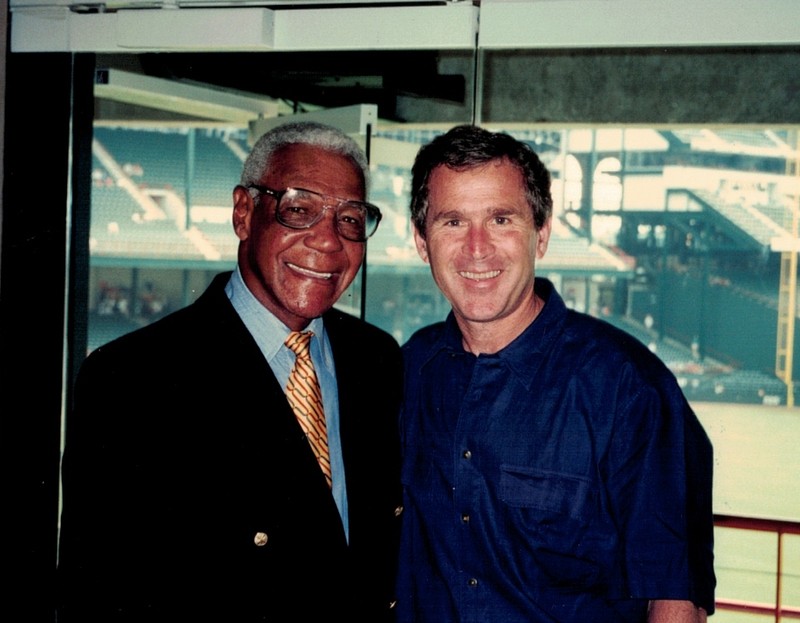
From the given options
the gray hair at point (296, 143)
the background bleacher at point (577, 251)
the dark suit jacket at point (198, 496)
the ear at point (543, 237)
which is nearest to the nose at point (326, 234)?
the gray hair at point (296, 143)

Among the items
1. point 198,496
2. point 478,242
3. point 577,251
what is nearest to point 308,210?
point 478,242

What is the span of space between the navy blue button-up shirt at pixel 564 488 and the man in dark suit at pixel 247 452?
0.20 m

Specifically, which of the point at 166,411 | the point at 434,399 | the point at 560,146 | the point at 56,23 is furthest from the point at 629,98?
the point at 166,411

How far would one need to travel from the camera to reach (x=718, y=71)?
6.88 m

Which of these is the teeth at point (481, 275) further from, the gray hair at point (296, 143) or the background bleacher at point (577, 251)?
the background bleacher at point (577, 251)

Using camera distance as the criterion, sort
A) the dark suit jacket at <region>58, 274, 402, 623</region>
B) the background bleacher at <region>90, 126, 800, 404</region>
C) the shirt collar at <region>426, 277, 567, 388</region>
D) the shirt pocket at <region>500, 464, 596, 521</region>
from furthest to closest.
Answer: the background bleacher at <region>90, 126, 800, 404</region>, the shirt collar at <region>426, 277, 567, 388</region>, the shirt pocket at <region>500, 464, 596, 521</region>, the dark suit jacket at <region>58, 274, 402, 623</region>

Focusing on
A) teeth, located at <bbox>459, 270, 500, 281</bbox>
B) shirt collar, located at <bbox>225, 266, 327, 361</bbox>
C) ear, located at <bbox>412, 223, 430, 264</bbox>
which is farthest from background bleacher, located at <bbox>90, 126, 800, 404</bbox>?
teeth, located at <bbox>459, 270, 500, 281</bbox>

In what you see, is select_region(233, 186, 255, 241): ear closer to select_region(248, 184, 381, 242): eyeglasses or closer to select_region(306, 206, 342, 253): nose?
select_region(248, 184, 381, 242): eyeglasses

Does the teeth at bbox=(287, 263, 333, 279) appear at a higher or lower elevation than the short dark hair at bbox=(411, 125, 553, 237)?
lower

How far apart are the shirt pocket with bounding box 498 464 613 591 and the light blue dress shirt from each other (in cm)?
40

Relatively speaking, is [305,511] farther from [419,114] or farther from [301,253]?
[419,114]

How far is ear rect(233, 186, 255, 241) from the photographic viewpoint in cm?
210

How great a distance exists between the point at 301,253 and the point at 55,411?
1.78 m

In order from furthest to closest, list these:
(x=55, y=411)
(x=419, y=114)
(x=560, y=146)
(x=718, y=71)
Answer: (x=560, y=146) → (x=718, y=71) → (x=419, y=114) → (x=55, y=411)
